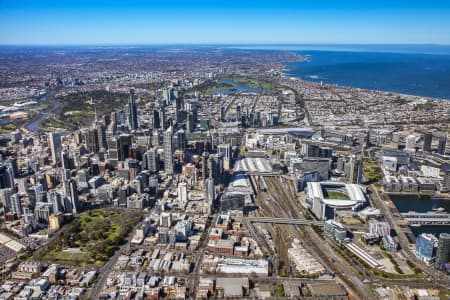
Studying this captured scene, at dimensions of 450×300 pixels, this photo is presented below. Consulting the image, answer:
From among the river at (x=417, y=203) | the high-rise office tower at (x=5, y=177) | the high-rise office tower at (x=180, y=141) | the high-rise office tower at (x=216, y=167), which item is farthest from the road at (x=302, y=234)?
the high-rise office tower at (x=5, y=177)

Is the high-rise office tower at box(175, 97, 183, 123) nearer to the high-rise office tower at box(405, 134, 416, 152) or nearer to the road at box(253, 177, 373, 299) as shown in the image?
the road at box(253, 177, 373, 299)

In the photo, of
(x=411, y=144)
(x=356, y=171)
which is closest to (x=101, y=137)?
(x=356, y=171)

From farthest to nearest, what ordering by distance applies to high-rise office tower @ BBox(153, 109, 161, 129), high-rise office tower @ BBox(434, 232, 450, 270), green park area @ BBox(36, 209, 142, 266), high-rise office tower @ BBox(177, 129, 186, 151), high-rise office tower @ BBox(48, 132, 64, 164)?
high-rise office tower @ BBox(153, 109, 161, 129)
high-rise office tower @ BBox(177, 129, 186, 151)
high-rise office tower @ BBox(48, 132, 64, 164)
green park area @ BBox(36, 209, 142, 266)
high-rise office tower @ BBox(434, 232, 450, 270)

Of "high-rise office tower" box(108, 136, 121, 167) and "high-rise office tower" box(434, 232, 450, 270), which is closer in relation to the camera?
"high-rise office tower" box(434, 232, 450, 270)

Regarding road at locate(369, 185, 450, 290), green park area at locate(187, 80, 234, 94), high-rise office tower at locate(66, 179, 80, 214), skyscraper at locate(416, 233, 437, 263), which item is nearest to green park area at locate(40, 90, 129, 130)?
green park area at locate(187, 80, 234, 94)

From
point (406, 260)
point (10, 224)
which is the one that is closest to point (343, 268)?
point (406, 260)
